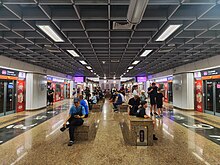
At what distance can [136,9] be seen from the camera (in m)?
2.54

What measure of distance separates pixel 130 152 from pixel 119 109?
5.86m

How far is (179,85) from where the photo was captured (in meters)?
11.7

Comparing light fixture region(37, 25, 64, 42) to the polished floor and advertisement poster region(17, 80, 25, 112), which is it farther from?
advertisement poster region(17, 80, 25, 112)

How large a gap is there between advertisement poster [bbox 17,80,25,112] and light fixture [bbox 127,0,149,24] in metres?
9.91

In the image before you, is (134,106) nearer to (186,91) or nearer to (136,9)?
(136,9)

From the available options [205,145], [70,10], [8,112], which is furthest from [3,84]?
[205,145]

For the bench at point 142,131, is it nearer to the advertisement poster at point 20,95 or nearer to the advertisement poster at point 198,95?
the advertisement poster at point 198,95

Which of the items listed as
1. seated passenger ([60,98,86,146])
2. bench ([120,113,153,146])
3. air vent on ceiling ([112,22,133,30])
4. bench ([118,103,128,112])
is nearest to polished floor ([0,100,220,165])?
bench ([120,113,153,146])

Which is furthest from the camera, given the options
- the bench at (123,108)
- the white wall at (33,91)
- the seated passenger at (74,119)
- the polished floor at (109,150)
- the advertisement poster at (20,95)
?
the white wall at (33,91)

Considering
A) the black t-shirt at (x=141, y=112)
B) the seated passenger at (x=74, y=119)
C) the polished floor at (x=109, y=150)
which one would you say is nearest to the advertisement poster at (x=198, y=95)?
the polished floor at (x=109, y=150)

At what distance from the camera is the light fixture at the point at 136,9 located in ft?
7.71

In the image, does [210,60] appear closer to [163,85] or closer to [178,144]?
[178,144]

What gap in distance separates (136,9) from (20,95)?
34.5ft

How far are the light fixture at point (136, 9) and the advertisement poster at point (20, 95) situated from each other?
32.5 ft
